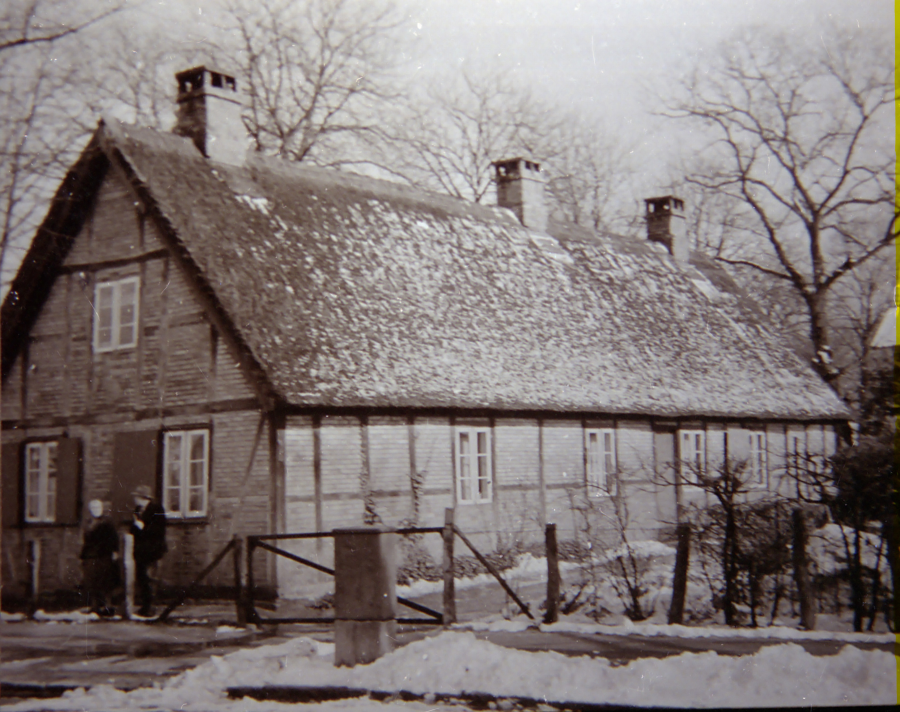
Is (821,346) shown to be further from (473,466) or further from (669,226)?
(473,466)

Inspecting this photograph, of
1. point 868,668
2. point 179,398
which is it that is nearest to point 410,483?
point 179,398

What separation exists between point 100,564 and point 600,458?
947 centimetres

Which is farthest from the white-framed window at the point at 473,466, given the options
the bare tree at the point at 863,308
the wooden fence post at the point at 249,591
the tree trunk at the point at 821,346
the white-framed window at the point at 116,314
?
the tree trunk at the point at 821,346

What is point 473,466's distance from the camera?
1612 cm

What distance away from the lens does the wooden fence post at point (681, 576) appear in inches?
412

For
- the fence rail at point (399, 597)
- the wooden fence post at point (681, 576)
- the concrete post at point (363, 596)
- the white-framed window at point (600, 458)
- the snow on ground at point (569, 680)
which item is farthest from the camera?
the white-framed window at point (600, 458)

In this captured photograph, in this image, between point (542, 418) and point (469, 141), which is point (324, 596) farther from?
point (469, 141)

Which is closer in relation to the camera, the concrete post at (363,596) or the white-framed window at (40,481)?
the concrete post at (363,596)

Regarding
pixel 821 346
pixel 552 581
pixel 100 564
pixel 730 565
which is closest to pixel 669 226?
pixel 821 346

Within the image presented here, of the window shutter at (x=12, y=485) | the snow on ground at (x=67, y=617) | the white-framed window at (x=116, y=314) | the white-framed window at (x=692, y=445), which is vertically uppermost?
the white-framed window at (x=116, y=314)

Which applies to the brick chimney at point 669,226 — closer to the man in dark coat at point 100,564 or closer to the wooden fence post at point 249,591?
the man in dark coat at point 100,564

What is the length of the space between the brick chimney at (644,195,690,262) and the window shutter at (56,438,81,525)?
1709 centimetres

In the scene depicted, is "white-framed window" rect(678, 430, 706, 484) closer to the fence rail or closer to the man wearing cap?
the fence rail

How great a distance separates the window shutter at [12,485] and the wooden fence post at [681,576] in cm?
1037
